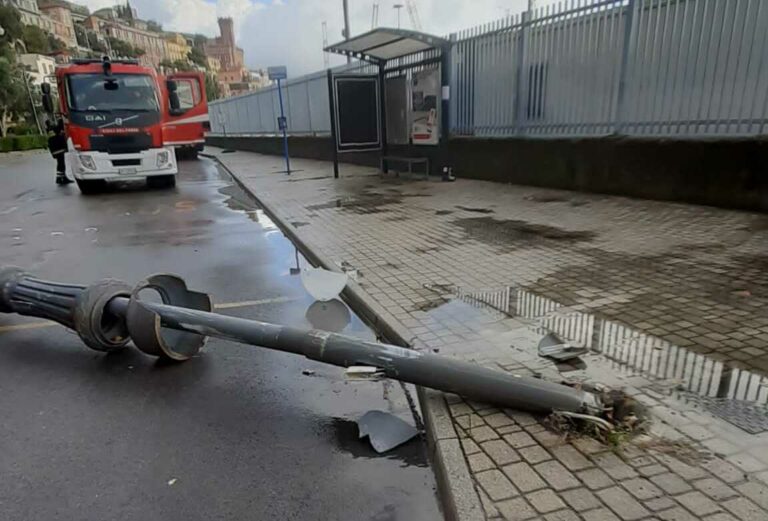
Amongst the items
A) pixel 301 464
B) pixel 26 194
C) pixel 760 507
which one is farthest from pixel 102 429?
pixel 26 194

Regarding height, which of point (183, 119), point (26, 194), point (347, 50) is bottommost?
point (26, 194)

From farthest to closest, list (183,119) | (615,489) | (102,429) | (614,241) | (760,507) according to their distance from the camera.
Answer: (183,119) < (614,241) < (102,429) < (615,489) < (760,507)

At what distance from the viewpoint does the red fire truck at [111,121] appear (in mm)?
13484

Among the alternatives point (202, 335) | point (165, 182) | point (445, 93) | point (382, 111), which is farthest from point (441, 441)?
Result: point (165, 182)

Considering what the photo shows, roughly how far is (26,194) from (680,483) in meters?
18.4

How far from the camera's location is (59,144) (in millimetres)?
16812

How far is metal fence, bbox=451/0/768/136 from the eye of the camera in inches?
303

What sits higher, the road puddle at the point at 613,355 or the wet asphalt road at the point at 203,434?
the road puddle at the point at 613,355

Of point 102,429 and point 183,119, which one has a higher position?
point 183,119

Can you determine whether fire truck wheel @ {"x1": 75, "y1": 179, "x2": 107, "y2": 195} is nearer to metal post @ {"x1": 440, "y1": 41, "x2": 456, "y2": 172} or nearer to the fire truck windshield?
the fire truck windshield

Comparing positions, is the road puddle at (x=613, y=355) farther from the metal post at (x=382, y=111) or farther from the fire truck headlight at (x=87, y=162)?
the fire truck headlight at (x=87, y=162)

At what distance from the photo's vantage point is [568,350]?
3.67m

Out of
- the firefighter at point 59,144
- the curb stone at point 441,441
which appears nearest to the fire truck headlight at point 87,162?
the firefighter at point 59,144

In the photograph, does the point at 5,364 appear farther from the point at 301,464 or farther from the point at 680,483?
the point at 680,483
